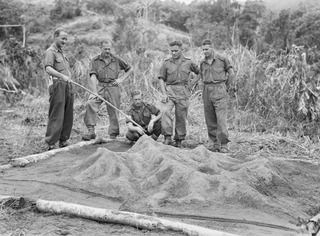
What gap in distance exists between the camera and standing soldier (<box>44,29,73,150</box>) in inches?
239

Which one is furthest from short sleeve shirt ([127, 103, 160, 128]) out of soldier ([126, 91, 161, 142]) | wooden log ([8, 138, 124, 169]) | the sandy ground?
the sandy ground

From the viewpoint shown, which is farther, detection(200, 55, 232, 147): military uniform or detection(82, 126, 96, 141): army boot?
detection(82, 126, 96, 141): army boot

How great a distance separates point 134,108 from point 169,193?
8.51 ft

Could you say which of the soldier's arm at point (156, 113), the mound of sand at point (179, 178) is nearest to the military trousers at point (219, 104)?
the soldier's arm at point (156, 113)

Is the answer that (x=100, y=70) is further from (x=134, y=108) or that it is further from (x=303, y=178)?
(x=303, y=178)

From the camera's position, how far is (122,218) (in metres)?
3.37

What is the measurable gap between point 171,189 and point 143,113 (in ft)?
8.19

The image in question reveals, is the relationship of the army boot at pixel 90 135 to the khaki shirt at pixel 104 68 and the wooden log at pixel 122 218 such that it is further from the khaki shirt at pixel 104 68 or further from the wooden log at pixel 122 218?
the wooden log at pixel 122 218

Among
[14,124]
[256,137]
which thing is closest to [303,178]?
[256,137]

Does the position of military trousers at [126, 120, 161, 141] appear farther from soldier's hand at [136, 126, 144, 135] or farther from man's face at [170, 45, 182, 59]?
man's face at [170, 45, 182, 59]

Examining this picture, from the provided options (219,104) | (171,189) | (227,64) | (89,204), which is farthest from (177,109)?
(89,204)

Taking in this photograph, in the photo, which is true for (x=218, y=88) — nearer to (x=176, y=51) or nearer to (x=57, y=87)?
(x=176, y=51)

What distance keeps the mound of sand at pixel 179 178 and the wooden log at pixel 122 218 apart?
0.33 metres

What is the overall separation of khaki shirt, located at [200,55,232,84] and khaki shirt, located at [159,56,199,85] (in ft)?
0.98
